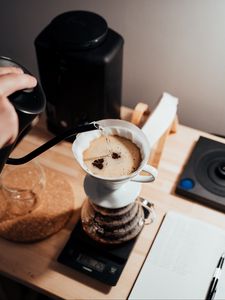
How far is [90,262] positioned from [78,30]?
1.66 feet

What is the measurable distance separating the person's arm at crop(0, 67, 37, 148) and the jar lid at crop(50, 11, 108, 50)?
24 cm

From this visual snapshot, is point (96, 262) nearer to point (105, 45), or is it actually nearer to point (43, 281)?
point (43, 281)

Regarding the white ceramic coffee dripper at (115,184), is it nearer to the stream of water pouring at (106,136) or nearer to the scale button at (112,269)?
the stream of water pouring at (106,136)

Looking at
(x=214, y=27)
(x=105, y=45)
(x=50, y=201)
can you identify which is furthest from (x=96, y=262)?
(x=214, y=27)

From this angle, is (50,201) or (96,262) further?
(50,201)

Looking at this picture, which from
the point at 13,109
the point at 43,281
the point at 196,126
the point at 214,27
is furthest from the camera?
the point at 196,126

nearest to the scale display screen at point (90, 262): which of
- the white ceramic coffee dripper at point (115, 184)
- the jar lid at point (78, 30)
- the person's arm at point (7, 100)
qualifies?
the white ceramic coffee dripper at point (115, 184)

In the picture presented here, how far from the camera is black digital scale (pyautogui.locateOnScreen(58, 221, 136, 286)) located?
2.82 feet

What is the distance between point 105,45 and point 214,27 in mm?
261

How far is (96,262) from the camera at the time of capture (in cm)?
88

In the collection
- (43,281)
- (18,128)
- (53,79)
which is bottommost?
(43,281)

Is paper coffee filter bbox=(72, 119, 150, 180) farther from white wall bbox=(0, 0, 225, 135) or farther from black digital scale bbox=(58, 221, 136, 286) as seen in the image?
white wall bbox=(0, 0, 225, 135)

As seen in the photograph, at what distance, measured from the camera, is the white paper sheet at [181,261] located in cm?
84

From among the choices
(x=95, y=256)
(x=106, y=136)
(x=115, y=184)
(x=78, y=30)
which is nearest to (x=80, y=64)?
(x=78, y=30)
